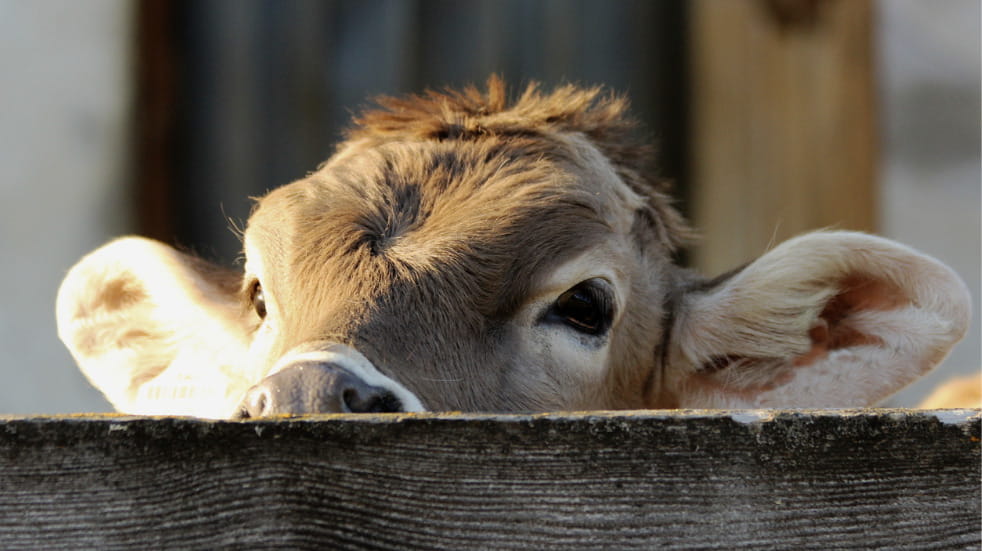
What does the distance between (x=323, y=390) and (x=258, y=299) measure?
118 centimetres

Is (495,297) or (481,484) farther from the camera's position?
(495,297)

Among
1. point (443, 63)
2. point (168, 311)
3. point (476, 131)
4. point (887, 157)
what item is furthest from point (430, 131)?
point (887, 157)

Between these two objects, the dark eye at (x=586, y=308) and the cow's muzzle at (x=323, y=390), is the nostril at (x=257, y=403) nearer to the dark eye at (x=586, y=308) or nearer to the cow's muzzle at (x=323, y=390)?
the cow's muzzle at (x=323, y=390)

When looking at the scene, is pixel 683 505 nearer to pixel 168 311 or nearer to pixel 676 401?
pixel 676 401

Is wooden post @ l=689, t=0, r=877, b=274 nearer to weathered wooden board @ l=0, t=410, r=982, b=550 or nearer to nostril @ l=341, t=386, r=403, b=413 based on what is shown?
nostril @ l=341, t=386, r=403, b=413

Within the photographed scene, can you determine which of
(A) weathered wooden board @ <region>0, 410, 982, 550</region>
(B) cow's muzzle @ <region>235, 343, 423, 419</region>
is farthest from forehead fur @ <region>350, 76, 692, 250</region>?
(A) weathered wooden board @ <region>0, 410, 982, 550</region>

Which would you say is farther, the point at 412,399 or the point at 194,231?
the point at 194,231

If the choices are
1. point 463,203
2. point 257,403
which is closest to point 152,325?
point 463,203

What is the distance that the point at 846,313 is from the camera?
326 cm

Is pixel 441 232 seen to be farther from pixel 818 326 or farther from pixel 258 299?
pixel 818 326

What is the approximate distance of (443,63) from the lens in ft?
22.2

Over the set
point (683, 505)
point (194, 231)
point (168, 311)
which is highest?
point (683, 505)

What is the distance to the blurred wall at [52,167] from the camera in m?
6.30

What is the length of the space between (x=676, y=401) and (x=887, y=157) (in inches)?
186
